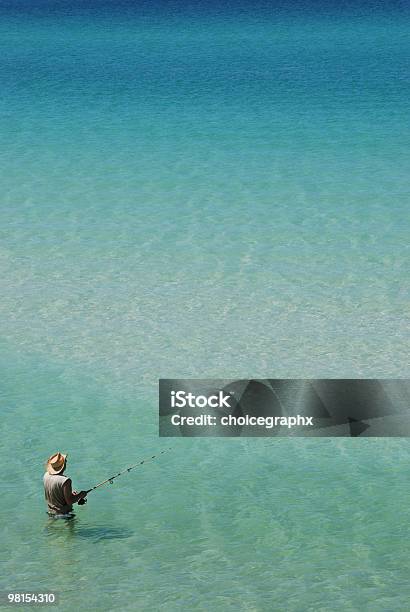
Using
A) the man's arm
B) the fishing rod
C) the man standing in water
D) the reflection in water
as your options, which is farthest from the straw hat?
the reflection in water

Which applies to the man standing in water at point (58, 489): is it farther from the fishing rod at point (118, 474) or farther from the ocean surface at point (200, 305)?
the ocean surface at point (200, 305)

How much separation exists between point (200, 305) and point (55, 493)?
5.21 m

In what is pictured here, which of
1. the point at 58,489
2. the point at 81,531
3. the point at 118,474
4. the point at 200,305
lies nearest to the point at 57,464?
the point at 58,489

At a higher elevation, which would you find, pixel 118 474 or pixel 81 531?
A: pixel 118 474

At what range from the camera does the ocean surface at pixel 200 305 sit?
927 cm

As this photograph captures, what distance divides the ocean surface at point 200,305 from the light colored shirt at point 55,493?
0.15 m

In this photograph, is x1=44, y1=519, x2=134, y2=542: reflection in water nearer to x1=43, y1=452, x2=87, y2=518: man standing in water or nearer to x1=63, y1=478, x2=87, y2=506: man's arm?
x1=43, y1=452, x2=87, y2=518: man standing in water

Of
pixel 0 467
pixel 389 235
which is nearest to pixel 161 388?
pixel 0 467

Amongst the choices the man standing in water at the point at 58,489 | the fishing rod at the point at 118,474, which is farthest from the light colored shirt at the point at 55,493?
the fishing rod at the point at 118,474

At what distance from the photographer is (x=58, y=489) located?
946cm

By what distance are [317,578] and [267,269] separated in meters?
6.90

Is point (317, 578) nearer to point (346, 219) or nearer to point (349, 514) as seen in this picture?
point (349, 514)

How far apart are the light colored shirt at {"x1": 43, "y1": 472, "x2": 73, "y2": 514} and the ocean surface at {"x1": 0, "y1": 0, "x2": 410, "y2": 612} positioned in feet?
0.49

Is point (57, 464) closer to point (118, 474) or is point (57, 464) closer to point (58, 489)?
point (58, 489)
